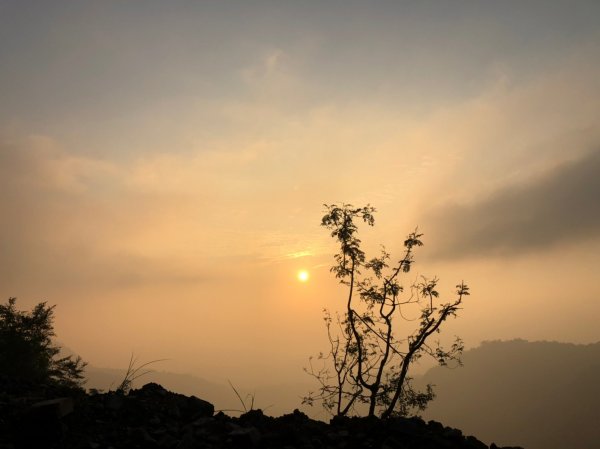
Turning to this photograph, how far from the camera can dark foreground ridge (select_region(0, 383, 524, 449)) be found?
7277 millimetres

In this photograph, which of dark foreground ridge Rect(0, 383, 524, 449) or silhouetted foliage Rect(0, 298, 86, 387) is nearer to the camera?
dark foreground ridge Rect(0, 383, 524, 449)

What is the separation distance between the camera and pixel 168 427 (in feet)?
28.7

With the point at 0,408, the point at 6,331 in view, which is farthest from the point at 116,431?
the point at 6,331

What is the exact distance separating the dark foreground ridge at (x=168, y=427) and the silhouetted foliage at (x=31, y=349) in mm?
20740

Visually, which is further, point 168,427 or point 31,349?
point 31,349

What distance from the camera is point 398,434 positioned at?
30.7 feet

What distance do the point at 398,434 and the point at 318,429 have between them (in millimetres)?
2126

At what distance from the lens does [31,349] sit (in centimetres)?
2753

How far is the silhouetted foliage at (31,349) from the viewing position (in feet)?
87.7

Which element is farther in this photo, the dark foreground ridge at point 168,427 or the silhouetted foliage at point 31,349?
the silhouetted foliage at point 31,349

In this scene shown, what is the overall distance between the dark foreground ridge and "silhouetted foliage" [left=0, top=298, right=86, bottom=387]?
20.7 meters

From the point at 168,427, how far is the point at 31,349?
2621 cm

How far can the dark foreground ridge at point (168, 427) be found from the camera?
23.9ft

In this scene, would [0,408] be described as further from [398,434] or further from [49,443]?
[398,434]
